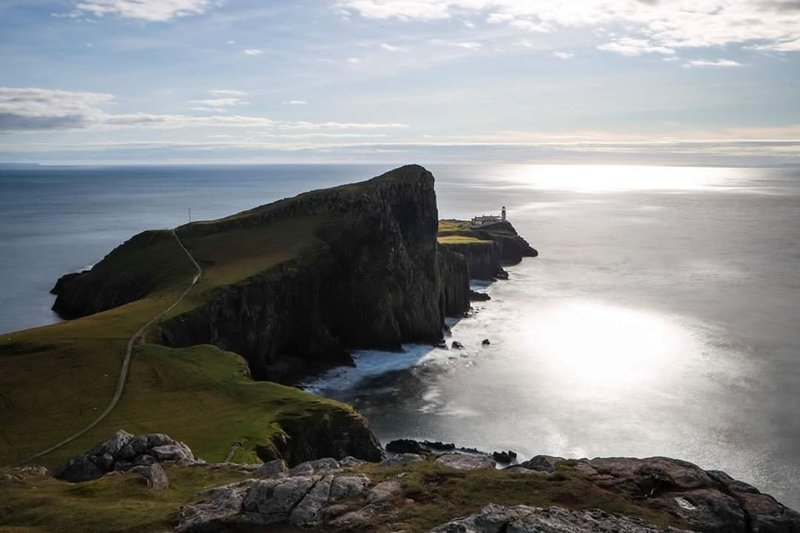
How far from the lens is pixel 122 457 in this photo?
36.5m

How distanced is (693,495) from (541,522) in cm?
682

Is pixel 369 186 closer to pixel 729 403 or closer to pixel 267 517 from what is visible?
pixel 729 403

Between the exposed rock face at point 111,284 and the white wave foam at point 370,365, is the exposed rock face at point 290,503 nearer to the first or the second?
the white wave foam at point 370,365

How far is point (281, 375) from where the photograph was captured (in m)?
80.9

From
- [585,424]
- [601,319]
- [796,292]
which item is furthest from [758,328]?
[585,424]

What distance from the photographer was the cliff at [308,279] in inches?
3273

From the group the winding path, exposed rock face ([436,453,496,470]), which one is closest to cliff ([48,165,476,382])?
the winding path

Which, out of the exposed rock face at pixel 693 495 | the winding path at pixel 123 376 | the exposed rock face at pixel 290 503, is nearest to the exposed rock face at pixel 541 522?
the exposed rock face at pixel 693 495

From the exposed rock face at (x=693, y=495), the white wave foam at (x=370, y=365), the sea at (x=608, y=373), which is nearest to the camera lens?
the exposed rock face at (x=693, y=495)

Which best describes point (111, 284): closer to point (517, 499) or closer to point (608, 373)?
point (608, 373)

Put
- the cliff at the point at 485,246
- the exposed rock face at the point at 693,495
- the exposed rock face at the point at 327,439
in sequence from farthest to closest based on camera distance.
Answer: the cliff at the point at 485,246 < the exposed rock face at the point at 327,439 < the exposed rock face at the point at 693,495

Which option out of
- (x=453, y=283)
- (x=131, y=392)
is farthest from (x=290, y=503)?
(x=453, y=283)

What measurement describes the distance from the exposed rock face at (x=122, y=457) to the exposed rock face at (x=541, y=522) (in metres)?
18.7

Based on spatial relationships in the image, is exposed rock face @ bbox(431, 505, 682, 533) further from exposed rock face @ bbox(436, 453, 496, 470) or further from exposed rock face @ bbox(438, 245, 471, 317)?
exposed rock face @ bbox(438, 245, 471, 317)
